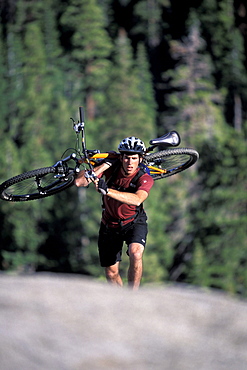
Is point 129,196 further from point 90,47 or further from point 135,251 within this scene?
point 90,47

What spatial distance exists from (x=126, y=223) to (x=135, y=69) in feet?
220

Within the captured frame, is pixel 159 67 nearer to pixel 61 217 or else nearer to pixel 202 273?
pixel 61 217

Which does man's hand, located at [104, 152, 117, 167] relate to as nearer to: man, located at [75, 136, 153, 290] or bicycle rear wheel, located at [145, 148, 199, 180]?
→ man, located at [75, 136, 153, 290]

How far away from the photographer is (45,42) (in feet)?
255

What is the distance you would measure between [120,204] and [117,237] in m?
0.64

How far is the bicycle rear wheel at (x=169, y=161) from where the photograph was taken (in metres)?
9.38

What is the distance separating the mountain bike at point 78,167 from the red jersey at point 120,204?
1.19 feet

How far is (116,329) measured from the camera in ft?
13.7

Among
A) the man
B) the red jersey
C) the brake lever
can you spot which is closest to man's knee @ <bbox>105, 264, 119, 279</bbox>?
the man

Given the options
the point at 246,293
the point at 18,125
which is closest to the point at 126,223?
the point at 246,293

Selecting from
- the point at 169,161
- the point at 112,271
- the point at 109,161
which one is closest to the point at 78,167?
the point at 109,161

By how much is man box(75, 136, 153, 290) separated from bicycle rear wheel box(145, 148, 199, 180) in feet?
2.97

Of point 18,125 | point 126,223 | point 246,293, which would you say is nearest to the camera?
point 126,223

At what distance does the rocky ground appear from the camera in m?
3.81
